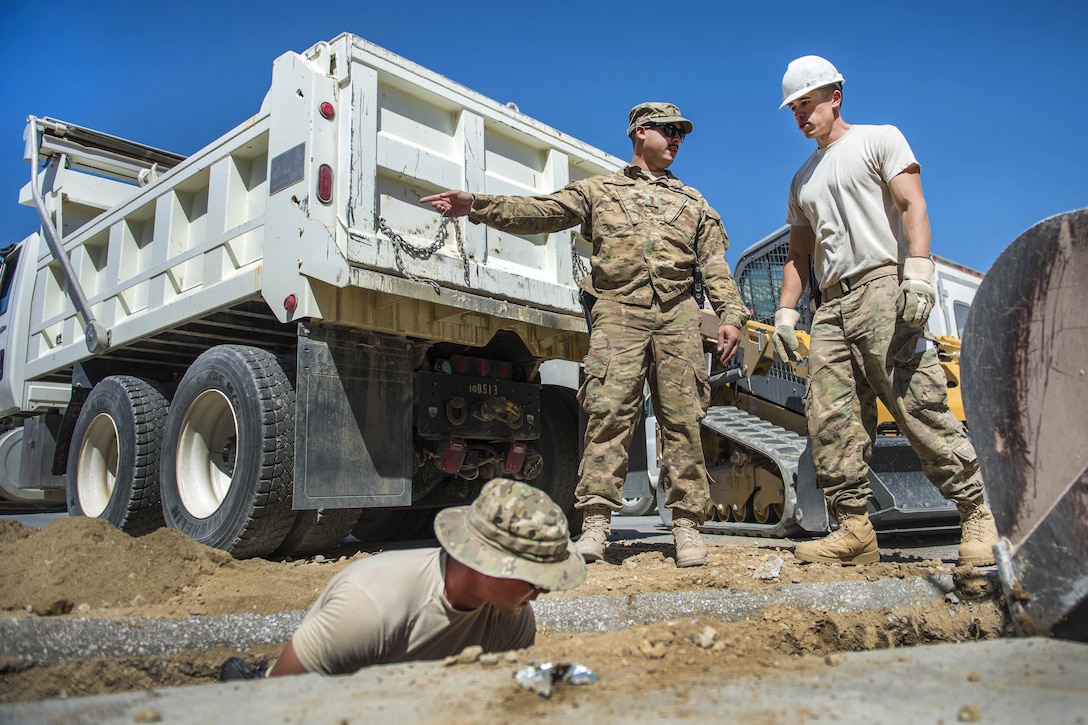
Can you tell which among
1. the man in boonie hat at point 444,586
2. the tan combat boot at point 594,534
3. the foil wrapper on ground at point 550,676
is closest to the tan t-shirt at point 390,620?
the man in boonie hat at point 444,586

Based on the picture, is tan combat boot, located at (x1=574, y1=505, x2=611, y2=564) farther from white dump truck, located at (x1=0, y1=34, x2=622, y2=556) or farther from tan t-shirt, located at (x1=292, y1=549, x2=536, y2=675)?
white dump truck, located at (x1=0, y1=34, x2=622, y2=556)

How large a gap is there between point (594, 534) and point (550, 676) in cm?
164

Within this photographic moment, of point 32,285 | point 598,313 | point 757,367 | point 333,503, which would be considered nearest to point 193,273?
point 333,503

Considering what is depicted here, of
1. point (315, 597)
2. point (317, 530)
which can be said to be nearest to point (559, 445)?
point (317, 530)

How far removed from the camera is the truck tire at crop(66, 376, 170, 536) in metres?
4.89

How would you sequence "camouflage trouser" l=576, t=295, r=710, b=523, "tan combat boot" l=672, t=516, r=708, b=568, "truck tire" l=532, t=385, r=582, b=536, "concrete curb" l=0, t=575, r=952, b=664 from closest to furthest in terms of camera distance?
"concrete curb" l=0, t=575, r=952, b=664 < "tan combat boot" l=672, t=516, r=708, b=568 < "camouflage trouser" l=576, t=295, r=710, b=523 < "truck tire" l=532, t=385, r=582, b=536

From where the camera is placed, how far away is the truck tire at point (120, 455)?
4891mm

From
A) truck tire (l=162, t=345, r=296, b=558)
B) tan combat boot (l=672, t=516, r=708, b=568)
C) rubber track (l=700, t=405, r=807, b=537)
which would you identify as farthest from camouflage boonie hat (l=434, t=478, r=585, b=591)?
rubber track (l=700, t=405, r=807, b=537)

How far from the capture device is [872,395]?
332cm

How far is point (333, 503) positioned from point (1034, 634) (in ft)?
9.14

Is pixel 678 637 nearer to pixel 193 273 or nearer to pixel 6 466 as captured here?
pixel 193 273

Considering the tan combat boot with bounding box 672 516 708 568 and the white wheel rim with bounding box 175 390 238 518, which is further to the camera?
the white wheel rim with bounding box 175 390 238 518

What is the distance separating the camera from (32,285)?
7.02m

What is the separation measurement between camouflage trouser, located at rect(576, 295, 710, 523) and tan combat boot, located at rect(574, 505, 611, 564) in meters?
0.05
